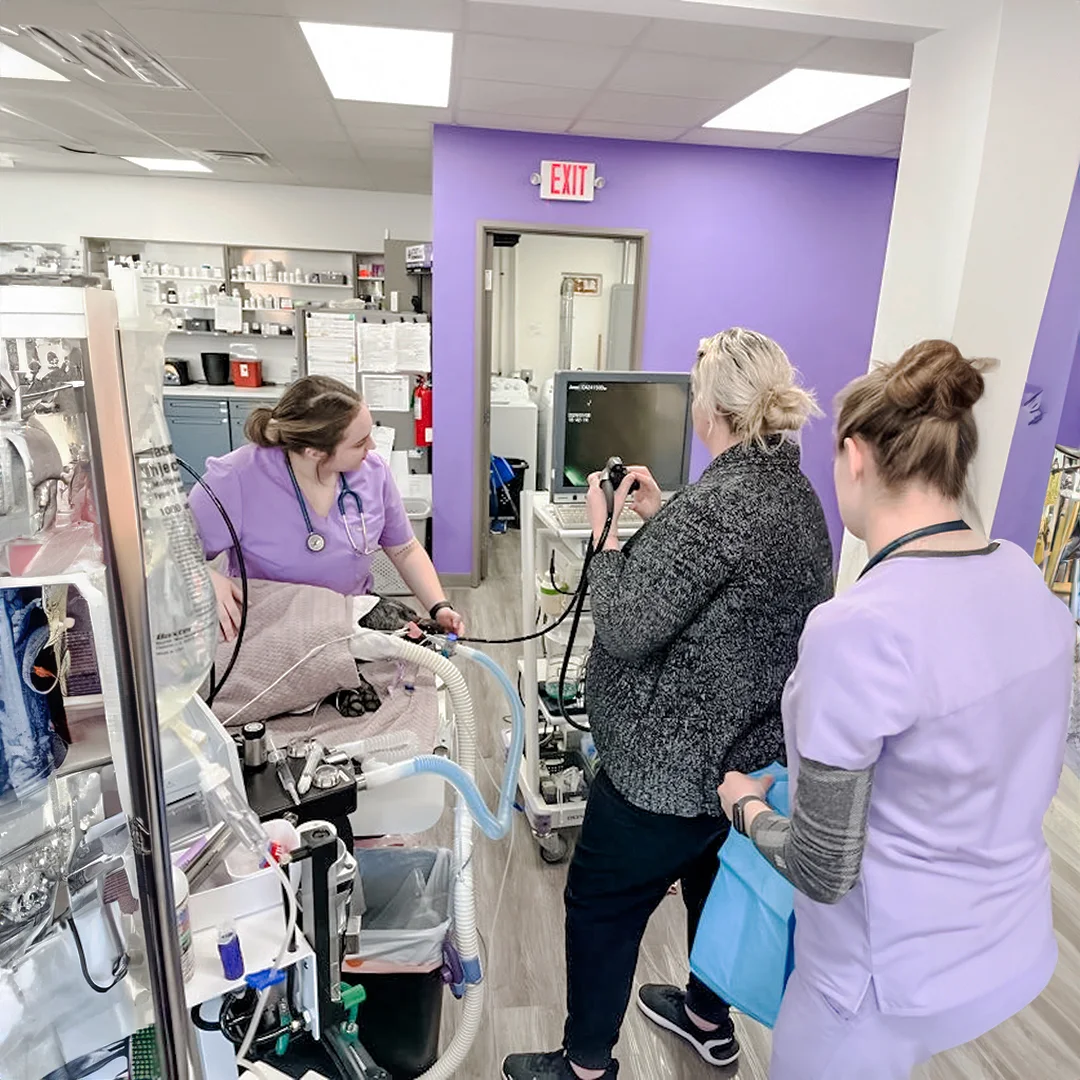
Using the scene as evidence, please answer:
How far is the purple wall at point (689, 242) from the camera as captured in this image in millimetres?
3934

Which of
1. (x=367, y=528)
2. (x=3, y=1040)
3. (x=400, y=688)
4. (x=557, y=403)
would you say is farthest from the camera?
(x=557, y=403)

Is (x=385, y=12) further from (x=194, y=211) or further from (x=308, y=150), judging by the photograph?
(x=194, y=211)

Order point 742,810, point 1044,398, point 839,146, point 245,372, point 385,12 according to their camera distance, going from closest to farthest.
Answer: point 742,810, point 1044,398, point 385,12, point 839,146, point 245,372

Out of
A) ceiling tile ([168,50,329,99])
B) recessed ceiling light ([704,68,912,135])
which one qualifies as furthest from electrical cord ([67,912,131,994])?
recessed ceiling light ([704,68,912,135])

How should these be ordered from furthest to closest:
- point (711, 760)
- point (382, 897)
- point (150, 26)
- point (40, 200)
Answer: point (40, 200) < point (150, 26) < point (382, 897) < point (711, 760)

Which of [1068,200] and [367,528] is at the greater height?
[1068,200]

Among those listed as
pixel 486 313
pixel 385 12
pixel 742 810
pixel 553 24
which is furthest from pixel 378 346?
pixel 742 810

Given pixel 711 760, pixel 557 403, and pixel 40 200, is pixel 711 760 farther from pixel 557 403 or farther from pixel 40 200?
pixel 40 200

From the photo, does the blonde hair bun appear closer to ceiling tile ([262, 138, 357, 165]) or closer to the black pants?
the black pants

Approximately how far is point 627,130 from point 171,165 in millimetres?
4153

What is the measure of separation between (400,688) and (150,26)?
2691 millimetres

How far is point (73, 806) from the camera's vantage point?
0.69 metres

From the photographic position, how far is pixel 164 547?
0.61 m

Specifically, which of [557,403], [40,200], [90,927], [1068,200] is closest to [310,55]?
[557,403]
